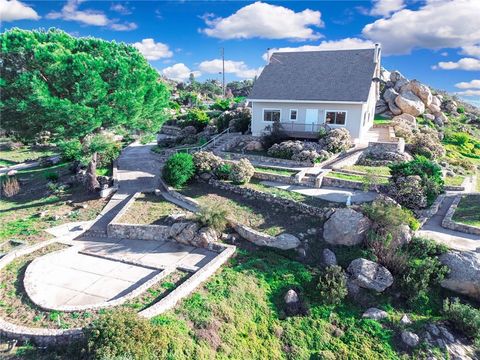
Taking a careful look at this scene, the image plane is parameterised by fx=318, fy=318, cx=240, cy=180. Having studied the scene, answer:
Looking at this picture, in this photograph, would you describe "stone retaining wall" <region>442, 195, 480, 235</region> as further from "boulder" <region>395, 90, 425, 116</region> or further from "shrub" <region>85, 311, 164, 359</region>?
"boulder" <region>395, 90, 425, 116</region>

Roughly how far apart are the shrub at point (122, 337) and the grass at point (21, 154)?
31771 millimetres

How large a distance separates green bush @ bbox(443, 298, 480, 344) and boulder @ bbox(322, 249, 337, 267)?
3857mm

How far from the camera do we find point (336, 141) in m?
24.1

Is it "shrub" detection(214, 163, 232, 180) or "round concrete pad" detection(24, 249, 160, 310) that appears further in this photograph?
"shrub" detection(214, 163, 232, 180)

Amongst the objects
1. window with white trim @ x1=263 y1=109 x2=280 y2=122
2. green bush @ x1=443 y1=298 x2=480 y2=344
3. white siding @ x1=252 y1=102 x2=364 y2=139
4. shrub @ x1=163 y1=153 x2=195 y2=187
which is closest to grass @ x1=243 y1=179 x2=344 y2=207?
shrub @ x1=163 y1=153 x2=195 y2=187

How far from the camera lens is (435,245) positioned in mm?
12352

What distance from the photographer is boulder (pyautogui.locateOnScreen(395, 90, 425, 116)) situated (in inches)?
1563

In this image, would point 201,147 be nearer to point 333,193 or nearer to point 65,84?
point 65,84

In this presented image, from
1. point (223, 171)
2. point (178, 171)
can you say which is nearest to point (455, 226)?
point (223, 171)

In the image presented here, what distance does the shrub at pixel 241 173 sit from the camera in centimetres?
1909

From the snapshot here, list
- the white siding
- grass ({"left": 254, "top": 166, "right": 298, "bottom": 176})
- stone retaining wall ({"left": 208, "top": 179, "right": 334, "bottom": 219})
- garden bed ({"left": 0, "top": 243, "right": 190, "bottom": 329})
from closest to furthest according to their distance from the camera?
garden bed ({"left": 0, "top": 243, "right": 190, "bottom": 329}) < stone retaining wall ({"left": 208, "top": 179, "right": 334, "bottom": 219}) < grass ({"left": 254, "top": 166, "right": 298, "bottom": 176}) < the white siding

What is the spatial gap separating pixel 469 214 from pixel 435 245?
4.35m

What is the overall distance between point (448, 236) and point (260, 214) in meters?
8.23

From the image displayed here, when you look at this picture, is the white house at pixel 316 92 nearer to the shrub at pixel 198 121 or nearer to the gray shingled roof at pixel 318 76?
the gray shingled roof at pixel 318 76
